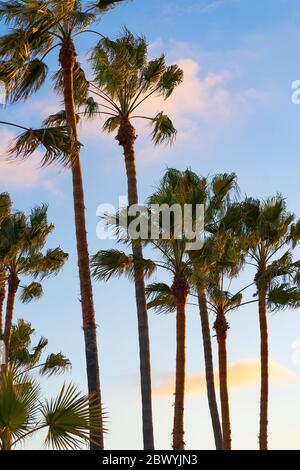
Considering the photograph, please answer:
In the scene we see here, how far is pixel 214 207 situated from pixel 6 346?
12807 millimetres

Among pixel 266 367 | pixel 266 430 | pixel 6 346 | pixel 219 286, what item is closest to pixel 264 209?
pixel 219 286

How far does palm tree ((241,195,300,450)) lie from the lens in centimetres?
3331

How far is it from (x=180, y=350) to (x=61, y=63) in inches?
380

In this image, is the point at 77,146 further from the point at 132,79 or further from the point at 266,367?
the point at 266,367

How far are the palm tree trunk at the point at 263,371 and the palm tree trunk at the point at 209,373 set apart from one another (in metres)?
1.72

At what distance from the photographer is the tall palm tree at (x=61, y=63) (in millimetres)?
22078

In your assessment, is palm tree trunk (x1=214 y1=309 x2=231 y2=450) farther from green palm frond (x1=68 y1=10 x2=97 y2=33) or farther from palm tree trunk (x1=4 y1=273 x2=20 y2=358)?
green palm frond (x1=68 y1=10 x2=97 y2=33)

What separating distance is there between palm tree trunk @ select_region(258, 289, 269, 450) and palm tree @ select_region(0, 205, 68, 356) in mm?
10130

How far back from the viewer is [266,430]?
32.9 meters

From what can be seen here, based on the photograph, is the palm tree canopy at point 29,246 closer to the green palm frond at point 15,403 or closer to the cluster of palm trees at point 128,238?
the cluster of palm trees at point 128,238

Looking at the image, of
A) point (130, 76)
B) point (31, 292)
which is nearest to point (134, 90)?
point (130, 76)

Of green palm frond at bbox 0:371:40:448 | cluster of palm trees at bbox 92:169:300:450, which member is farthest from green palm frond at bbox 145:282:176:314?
green palm frond at bbox 0:371:40:448

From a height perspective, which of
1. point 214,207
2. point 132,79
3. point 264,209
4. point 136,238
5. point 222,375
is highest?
point 132,79

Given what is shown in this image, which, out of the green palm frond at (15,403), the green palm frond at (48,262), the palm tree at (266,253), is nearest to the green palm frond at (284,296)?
the palm tree at (266,253)
